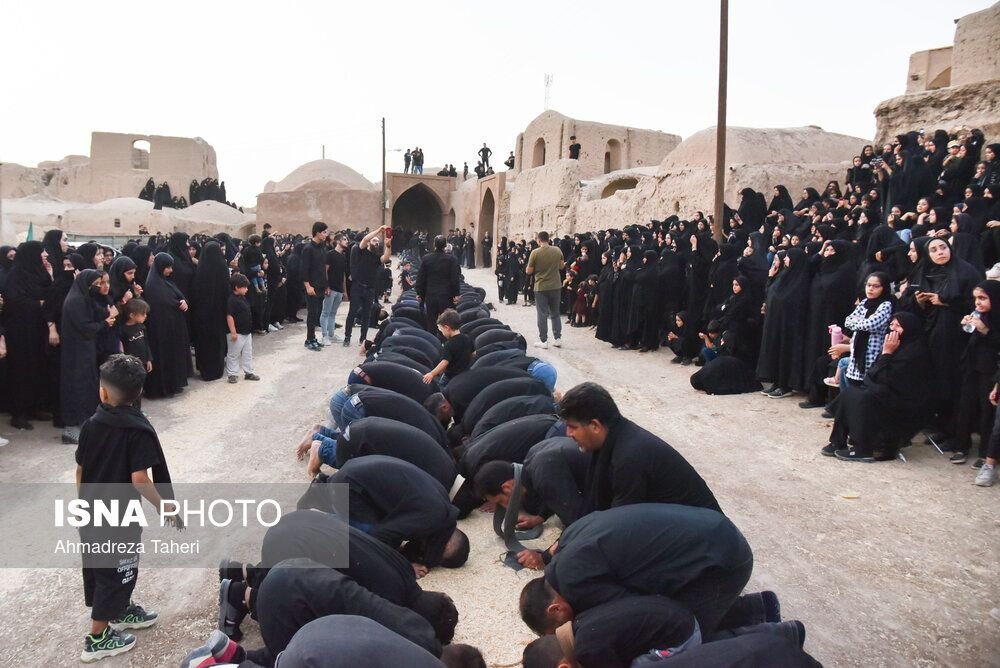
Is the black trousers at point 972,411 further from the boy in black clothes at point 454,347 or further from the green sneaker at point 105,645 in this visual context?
the green sneaker at point 105,645

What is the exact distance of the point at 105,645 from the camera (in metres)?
2.89

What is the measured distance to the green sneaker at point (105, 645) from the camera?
286 cm

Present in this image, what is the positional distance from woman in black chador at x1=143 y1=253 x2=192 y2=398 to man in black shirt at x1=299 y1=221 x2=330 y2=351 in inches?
91.7

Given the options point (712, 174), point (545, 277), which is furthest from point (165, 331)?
point (712, 174)

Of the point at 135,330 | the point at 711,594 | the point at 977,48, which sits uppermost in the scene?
the point at 977,48

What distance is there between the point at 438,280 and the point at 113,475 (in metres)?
5.98

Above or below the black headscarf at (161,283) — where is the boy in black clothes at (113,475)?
below

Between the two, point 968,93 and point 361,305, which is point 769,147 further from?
point 361,305

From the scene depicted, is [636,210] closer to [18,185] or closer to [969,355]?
[969,355]

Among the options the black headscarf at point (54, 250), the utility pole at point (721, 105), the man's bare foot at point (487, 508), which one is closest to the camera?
the man's bare foot at point (487, 508)

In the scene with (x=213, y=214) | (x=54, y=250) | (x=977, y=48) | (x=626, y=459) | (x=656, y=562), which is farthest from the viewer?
(x=213, y=214)

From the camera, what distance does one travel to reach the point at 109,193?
37.8 m

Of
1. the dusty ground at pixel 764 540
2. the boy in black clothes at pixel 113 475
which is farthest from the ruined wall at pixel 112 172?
the boy in black clothes at pixel 113 475

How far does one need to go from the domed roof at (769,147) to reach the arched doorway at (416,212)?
28.4 metres
